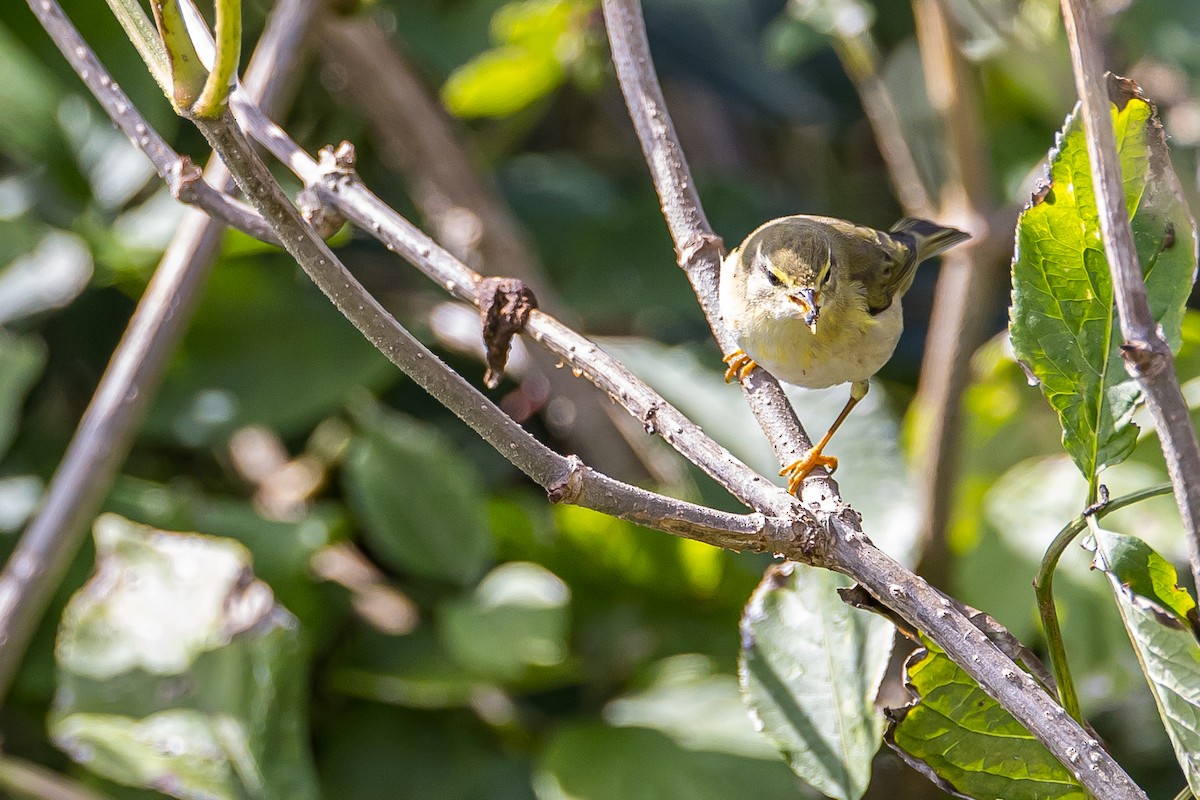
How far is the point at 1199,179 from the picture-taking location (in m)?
1.94

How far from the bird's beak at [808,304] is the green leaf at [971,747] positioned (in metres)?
0.66

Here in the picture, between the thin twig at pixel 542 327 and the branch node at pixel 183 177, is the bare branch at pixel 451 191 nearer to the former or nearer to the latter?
the thin twig at pixel 542 327

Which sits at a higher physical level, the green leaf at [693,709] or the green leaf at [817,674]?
the green leaf at [693,709]

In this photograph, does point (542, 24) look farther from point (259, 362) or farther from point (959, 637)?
point (959, 637)

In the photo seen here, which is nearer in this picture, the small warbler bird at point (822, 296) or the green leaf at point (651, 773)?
the small warbler bird at point (822, 296)

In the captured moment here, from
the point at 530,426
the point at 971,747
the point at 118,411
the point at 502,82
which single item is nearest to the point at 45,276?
the point at 118,411

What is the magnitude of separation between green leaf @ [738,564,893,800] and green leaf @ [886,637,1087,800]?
3.3 inches

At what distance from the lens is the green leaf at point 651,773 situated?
1.49 metres

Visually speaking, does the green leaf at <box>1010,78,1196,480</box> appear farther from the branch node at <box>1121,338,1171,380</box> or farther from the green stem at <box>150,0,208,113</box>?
the green stem at <box>150,0,208,113</box>

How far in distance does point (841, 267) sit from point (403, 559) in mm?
798

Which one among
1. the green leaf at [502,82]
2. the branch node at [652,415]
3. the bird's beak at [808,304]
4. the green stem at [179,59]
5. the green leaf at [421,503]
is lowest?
the green stem at [179,59]

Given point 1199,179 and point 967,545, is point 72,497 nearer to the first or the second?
point 967,545

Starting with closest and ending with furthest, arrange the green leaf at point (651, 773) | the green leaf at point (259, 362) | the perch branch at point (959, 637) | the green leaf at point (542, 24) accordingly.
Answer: the perch branch at point (959, 637)
the green leaf at point (651, 773)
the green leaf at point (542, 24)
the green leaf at point (259, 362)

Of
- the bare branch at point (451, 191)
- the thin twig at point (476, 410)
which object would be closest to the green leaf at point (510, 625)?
the bare branch at point (451, 191)
